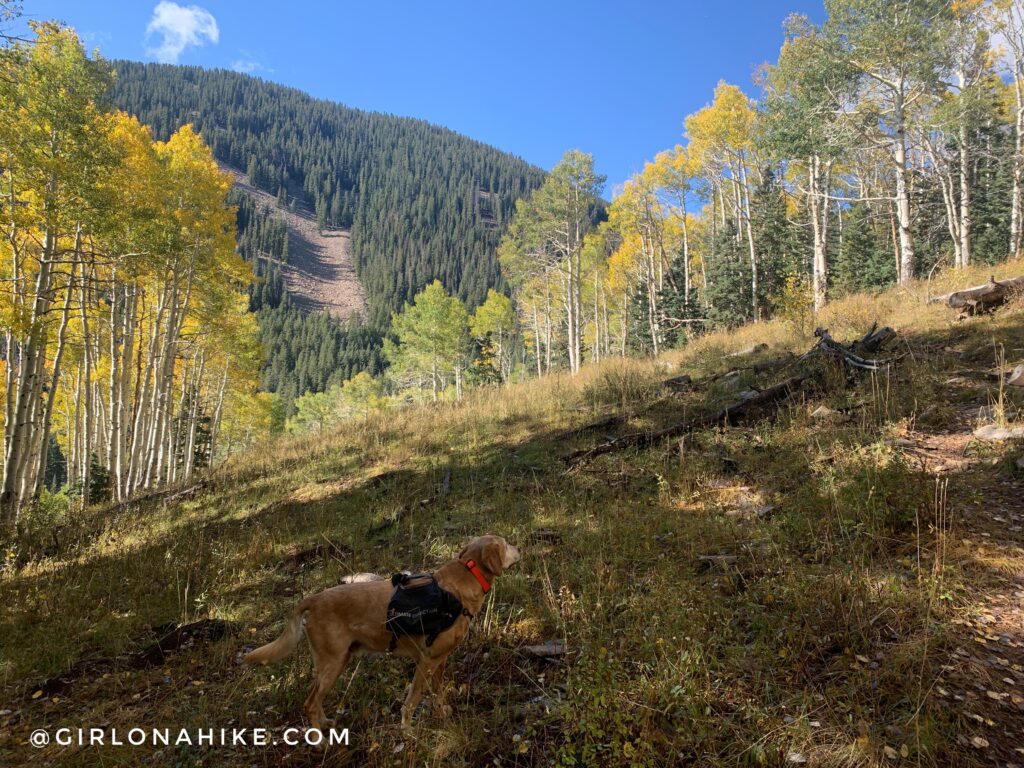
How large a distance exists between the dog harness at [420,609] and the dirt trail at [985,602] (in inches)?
99.1

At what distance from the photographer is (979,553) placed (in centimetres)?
340

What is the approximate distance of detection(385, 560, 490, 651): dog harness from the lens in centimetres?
277

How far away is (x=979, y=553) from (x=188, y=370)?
97.9ft

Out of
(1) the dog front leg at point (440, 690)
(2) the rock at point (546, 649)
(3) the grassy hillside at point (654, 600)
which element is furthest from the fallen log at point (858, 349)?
(1) the dog front leg at point (440, 690)

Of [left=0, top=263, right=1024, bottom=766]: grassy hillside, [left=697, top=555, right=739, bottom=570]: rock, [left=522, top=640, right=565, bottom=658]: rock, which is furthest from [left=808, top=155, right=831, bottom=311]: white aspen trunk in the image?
[left=522, top=640, right=565, bottom=658]: rock

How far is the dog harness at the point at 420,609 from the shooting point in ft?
9.09

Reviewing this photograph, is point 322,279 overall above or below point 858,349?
above

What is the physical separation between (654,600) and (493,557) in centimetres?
132

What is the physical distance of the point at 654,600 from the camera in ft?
11.5

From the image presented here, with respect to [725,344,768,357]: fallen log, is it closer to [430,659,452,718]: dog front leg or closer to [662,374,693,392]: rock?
[662,374,693,392]: rock

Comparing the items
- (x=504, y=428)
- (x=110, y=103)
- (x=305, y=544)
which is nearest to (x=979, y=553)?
(x=305, y=544)

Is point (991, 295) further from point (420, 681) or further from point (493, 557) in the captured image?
point (420, 681)

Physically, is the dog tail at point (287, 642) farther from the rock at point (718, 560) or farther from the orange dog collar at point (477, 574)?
the rock at point (718, 560)

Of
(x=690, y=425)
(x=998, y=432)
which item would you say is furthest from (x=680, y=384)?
(x=998, y=432)
